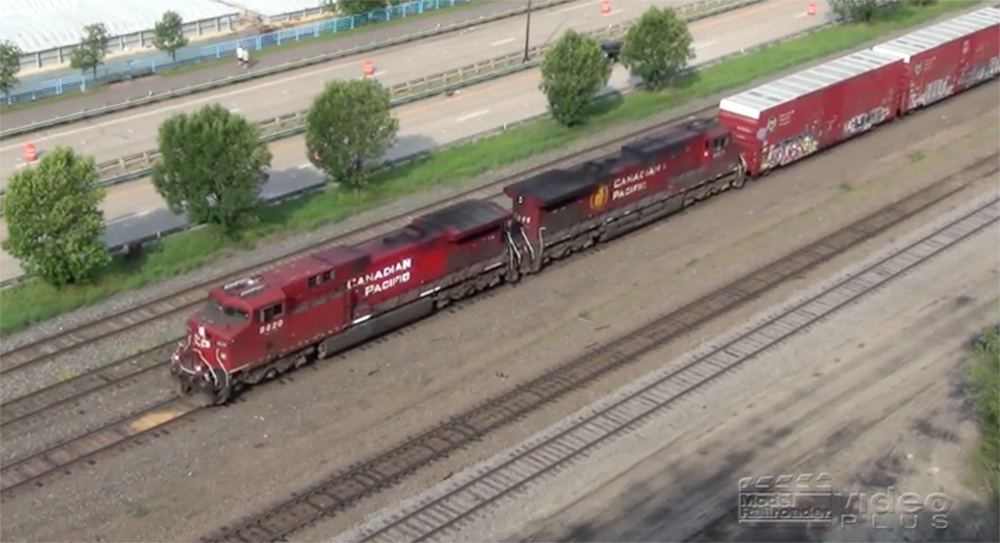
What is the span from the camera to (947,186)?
4744 cm

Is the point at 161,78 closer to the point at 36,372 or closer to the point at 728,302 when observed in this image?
the point at 36,372

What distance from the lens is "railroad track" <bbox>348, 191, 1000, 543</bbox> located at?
27.4m

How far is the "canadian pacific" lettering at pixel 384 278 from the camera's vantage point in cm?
3356

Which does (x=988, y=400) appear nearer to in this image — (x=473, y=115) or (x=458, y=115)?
(x=473, y=115)

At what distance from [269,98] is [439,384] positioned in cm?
2928

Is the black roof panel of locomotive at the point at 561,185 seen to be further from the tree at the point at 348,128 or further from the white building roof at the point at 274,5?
the white building roof at the point at 274,5

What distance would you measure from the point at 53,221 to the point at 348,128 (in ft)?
37.2

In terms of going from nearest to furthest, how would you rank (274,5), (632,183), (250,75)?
(632,183)
(250,75)
(274,5)

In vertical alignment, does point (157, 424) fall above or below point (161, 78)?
below

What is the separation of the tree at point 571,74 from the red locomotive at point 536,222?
740cm

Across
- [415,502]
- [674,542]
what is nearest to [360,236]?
[415,502]

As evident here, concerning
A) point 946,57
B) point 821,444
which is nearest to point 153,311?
point 821,444

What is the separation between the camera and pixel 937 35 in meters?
56.7

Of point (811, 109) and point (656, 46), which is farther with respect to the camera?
point (656, 46)
